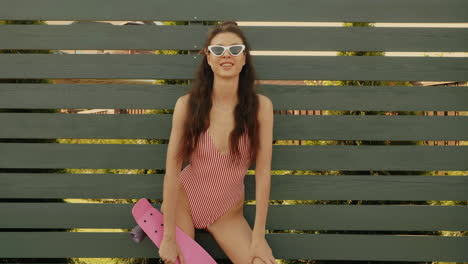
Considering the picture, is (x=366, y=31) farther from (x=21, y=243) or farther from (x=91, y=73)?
(x=21, y=243)

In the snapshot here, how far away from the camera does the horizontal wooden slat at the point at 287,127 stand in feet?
10.7

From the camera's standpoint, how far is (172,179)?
9.04 feet

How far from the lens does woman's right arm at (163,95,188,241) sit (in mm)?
2738

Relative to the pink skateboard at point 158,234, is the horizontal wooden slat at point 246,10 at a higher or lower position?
higher

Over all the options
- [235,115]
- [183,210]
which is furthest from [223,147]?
[183,210]

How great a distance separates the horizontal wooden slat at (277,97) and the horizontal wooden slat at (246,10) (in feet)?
1.71

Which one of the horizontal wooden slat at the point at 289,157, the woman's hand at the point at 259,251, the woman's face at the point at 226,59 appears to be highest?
the woman's face at the point at 226,59

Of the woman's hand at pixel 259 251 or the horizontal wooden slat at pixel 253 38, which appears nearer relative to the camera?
the woman's hand at pixel 259 251

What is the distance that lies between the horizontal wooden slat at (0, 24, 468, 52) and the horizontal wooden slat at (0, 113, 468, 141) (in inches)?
20.8

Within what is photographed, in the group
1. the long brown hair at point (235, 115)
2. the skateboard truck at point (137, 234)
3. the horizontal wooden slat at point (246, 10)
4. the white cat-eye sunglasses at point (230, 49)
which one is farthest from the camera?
the horizontal wooden slat at point (246, 10)

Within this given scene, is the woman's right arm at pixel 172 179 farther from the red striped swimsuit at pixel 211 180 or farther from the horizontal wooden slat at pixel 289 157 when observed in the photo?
the horizontal wooden slat at pixel 289 157

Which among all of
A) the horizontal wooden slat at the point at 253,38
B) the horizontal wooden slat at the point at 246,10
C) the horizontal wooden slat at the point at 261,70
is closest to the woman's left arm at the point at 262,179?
the horizontal wooden slat at the point at 261,70

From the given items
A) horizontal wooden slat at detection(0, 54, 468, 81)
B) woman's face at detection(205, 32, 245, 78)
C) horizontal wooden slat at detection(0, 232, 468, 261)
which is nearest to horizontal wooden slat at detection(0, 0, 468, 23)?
horizontal wooden slat at detection(0, 54, 468, 81)

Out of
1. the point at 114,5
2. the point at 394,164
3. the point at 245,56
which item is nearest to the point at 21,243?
the point at 114,5
